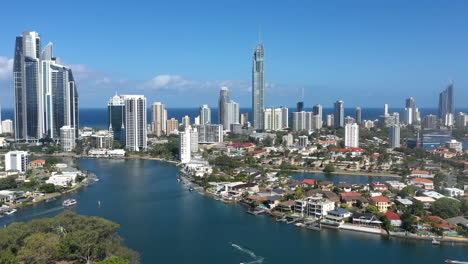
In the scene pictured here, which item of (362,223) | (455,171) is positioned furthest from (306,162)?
(362,223)

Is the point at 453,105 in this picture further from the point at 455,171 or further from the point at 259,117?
the point at 259,117

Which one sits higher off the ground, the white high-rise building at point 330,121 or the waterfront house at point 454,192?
the white high-rise building at point 330,121

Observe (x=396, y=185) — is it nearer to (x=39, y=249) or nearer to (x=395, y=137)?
(x=395, y=137)

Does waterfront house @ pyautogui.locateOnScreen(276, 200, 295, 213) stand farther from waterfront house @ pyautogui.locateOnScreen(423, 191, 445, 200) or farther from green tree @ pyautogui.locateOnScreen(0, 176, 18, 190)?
green tree @ pyautogui.locateOnScreen(0, 176, 18, 190)

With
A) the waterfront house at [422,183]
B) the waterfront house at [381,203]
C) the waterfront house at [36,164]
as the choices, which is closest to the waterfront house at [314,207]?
the waterfront house at [381,203]

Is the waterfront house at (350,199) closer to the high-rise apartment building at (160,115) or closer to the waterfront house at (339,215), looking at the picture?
the waterfront house at (339,215)

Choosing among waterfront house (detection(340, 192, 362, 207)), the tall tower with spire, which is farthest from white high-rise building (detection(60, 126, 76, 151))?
waterfront house (detection(340, 192, 362, 207))
